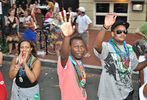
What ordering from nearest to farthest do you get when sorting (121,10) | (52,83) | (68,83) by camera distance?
1. (68,83)
2. (52,83)
3. (121,10)

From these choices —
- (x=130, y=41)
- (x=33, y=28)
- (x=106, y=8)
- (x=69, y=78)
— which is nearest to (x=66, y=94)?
(x=69, y=78)

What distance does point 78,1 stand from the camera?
17.5m

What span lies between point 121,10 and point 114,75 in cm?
1254

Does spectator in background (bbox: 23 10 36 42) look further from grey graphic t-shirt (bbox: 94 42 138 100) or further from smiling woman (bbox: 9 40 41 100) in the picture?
grey graphic t-shirt (bbox: 94 42 138 100)

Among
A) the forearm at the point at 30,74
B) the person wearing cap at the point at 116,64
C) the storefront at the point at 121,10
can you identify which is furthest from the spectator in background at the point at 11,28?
the storefront at the point at 121,10

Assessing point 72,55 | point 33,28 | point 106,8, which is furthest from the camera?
point 106,8

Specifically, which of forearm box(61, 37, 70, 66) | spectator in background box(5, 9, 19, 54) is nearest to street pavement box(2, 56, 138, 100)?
spectator in background box(5, 9, 19, 54)

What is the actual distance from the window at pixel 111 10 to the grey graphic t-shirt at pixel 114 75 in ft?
40.1

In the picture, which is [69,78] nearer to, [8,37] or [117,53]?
[117,53]

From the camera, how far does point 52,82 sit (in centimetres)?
714

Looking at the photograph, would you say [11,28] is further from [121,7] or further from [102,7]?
[121,7]

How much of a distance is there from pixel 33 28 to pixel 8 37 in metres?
1.29

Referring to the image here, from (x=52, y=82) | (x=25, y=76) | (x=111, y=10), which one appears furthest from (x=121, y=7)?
(x=25, y=76)

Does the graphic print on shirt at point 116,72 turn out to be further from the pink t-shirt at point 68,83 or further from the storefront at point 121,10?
the storefront at point 121,10
